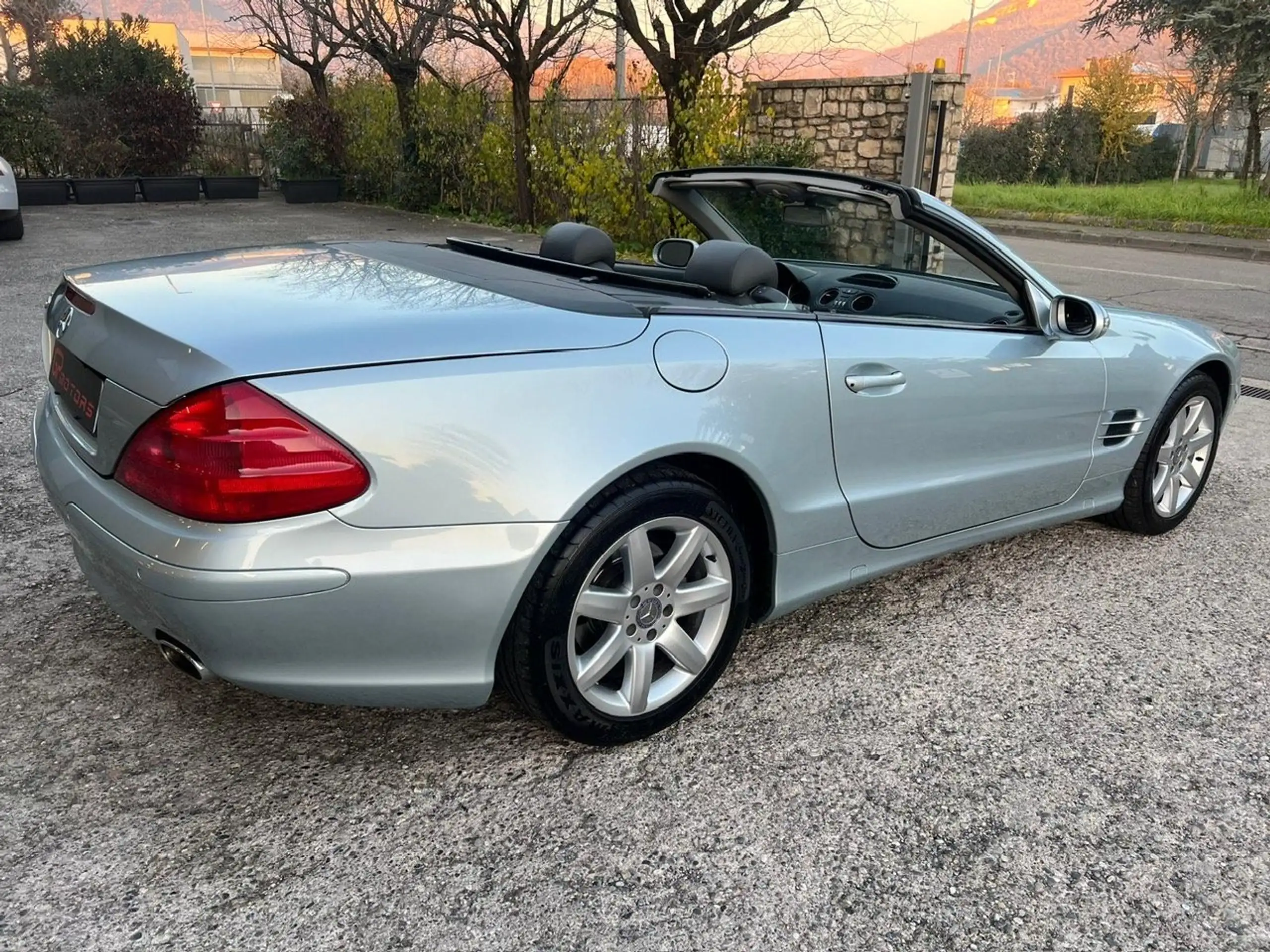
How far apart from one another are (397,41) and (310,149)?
3.55 metres

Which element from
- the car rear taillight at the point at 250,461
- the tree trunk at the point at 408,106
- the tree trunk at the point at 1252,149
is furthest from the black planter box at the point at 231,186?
the tree trunk at the point at 1252,149

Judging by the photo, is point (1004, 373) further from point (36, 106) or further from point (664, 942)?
point (36, 106)

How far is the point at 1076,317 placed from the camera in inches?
130

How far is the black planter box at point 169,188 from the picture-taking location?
18719 mm

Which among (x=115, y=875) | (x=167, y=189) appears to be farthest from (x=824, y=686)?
(x=167, y=189)

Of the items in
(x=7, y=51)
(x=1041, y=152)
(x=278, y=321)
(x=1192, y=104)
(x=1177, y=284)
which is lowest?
(x=1177, y=284)

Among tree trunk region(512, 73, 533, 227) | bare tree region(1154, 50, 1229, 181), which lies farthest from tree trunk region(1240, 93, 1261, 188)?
tree trunk region(512, 73, 533, 227)

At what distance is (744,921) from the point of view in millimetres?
1929

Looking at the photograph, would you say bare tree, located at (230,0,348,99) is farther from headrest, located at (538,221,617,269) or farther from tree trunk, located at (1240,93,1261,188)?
tree trunk, located at (1240,93,1261,188)

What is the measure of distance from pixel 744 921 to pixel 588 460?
3.22ft

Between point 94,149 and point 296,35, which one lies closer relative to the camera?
point 94,149

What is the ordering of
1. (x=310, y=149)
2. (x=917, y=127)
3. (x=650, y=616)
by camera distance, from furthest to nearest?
1. (x=310, y=149)
2. (x=917, y=127)
3. (x=650, y=616)

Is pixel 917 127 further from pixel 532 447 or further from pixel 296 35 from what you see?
pixel 296 35

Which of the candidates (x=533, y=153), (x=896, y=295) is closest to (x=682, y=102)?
(x=533, y=153)
